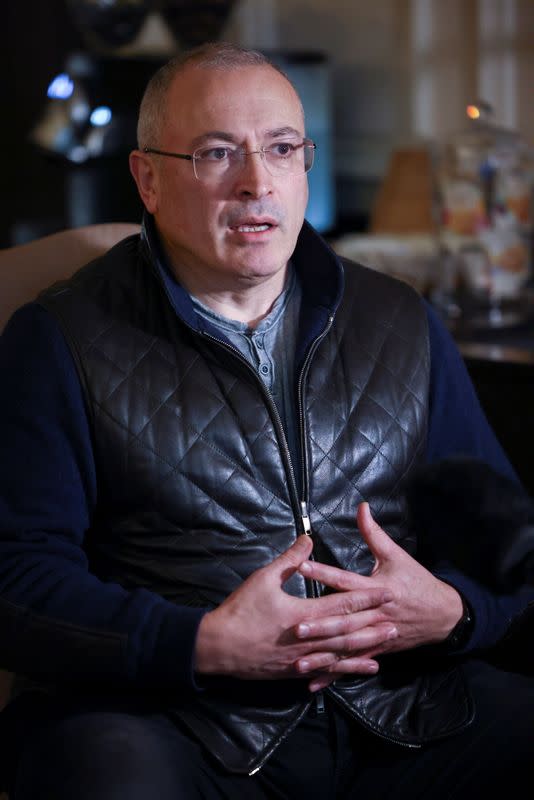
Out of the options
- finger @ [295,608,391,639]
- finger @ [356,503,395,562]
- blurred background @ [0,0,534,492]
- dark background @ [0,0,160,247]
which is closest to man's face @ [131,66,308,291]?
finger @ [356,503,395,562]

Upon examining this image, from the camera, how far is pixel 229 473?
1348 millimetres

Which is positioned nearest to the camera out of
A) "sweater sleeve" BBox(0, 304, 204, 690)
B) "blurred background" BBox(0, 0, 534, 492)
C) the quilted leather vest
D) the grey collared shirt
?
"sweater sleeve" BBox(0, 304, 204, 690)

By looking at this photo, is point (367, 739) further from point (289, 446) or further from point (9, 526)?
point (9, 526)

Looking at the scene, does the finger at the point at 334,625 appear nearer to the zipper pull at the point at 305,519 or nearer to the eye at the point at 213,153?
the zipper pull at the point at 305,519

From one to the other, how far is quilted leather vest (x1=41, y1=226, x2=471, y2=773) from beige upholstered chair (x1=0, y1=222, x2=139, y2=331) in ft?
0.55

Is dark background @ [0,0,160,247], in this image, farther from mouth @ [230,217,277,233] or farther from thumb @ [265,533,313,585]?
thumb @ [265,533,313,585]

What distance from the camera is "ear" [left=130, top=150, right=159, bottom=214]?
59.9 inches

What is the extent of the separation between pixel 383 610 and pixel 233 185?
0.55m

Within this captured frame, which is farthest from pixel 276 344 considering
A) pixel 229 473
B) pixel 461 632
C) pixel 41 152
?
pixel 41 152

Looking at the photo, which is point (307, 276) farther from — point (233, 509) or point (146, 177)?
point (233, 509)

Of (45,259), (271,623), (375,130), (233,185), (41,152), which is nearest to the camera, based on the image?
(271,623)

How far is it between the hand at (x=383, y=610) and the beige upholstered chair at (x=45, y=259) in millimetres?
595

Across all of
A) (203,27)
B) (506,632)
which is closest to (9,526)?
(506,632)

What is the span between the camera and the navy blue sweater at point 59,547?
4.00 ft
